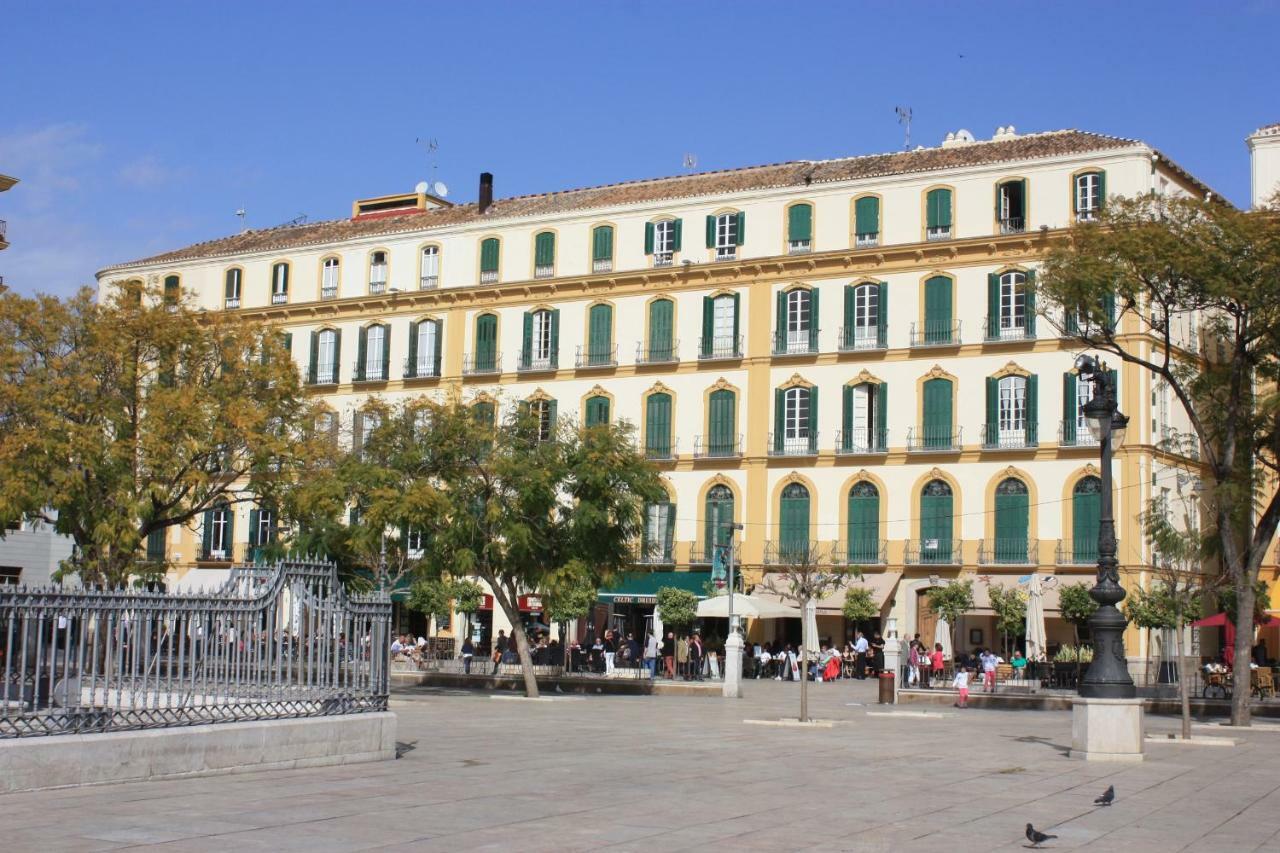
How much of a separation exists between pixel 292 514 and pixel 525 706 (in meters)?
7.14

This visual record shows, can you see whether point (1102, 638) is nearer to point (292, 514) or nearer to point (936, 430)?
point (292, 514)

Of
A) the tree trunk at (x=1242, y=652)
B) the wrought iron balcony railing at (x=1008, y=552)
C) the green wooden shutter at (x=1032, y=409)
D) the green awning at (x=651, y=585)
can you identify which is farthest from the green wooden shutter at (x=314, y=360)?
the tree trunk at (x=1242, y=652)

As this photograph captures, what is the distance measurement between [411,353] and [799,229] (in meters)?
15.9

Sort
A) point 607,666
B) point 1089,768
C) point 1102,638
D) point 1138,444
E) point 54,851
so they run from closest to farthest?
point 54,851 → point 1089,768 → point 1102,638 → point 607,666 → point 1138,444

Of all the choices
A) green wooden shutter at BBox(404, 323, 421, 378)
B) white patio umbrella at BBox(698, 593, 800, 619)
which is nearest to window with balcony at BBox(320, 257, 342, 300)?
green wooden shutter at BBox(404, 323, 421, 378)

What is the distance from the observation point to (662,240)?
57594 millimetres

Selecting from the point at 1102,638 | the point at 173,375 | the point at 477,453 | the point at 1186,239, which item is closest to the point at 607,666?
the point at 477,453

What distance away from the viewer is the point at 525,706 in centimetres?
3238

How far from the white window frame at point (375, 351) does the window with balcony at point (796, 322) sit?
1599 cm

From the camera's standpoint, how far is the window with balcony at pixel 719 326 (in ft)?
184

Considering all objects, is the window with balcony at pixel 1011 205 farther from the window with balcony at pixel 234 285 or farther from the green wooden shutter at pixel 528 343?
the window with balcony at pixel 234 285

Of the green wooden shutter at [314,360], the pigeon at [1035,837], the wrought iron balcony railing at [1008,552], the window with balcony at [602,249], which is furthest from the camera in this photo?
the green wooden shutter at [314,360]

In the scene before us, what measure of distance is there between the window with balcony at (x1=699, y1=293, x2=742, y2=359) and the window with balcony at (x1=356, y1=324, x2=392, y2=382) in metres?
13.2

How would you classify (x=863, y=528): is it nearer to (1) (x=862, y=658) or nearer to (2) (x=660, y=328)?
(1) (x=862, y=658)
